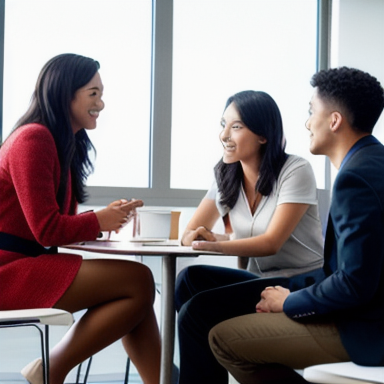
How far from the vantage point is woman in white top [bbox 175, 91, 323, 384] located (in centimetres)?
198

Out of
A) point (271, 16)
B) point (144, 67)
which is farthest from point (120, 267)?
point (271, 16)

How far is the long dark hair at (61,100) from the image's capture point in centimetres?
205

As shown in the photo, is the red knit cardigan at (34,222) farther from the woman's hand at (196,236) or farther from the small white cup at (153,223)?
the woman's hand at (196,236)

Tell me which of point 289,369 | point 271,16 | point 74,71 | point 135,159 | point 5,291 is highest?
point 271,16

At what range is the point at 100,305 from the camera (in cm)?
203

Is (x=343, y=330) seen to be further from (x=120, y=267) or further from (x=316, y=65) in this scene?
(x=316, y=65)

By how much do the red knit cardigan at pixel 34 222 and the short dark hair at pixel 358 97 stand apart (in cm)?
86

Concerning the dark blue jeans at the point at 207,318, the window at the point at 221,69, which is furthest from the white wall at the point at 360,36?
the dark blue jeans at the point at 207,318

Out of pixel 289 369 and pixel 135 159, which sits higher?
pixel 135 159

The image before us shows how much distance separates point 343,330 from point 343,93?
1.92ft

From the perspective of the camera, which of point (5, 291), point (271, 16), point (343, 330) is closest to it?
point (343, 330)

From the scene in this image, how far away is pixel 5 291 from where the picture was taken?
188 centimetres

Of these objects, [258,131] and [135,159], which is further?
[135,159]

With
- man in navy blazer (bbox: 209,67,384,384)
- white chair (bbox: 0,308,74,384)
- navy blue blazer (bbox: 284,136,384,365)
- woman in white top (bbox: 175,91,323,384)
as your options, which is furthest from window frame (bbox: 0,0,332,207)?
navy blue blazer (bbox: 284,136,384,365)
